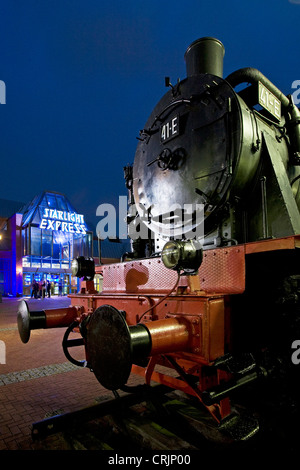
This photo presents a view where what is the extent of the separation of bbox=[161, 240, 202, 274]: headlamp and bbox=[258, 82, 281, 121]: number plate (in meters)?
1.98

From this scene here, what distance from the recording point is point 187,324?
2.04 m

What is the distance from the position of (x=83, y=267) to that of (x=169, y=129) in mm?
1910

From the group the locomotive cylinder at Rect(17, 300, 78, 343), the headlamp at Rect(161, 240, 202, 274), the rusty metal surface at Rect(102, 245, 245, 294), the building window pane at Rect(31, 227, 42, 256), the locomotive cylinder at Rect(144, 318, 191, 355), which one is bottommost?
the locomotive cylinder at Rect(17, 300, 78, 343)

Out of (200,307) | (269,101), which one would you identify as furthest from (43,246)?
(200,307)

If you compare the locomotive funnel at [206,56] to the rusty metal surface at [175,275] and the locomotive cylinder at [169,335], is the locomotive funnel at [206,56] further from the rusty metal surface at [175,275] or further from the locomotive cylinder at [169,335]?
the locomotive cylinder at [169,335]

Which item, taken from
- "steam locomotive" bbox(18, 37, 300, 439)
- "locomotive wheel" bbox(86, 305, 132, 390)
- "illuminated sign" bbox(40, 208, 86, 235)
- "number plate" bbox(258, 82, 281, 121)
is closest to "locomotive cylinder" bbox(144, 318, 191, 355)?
"steam locomotive" bbox(18, 37, 300, 439)

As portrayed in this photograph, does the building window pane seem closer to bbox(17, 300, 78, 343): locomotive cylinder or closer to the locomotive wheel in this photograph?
bbox(17, 300, 78, 343): locomotive cylinder

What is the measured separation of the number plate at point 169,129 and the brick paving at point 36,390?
116 inches

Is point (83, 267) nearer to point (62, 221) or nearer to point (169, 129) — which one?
point (169, 129)

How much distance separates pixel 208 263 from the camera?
7.93 feet

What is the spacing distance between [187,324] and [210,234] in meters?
1.25

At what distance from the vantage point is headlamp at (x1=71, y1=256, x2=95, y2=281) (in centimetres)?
350
